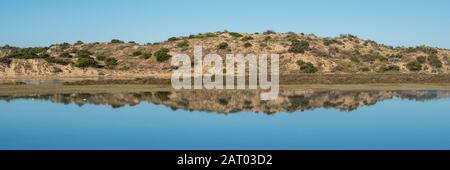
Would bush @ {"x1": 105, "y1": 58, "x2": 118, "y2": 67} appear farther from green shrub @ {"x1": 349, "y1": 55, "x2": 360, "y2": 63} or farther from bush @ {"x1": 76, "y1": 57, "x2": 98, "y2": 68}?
green shrub @ {"x1": 349, "y1": 55, "x2": 360, "y2": 63}

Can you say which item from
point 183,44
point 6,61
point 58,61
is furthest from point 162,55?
point 6,61

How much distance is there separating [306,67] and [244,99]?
1100 inches

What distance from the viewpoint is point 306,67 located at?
184 feet

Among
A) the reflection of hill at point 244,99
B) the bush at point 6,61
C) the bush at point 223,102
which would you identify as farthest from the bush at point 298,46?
the bush at point 223,102

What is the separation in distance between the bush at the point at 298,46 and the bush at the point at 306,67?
13.4 feet

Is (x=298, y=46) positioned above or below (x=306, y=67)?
above

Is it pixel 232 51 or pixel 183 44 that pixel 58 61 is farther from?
pixel 232 51

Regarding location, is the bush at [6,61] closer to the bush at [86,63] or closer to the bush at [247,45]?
the bush at [86,63]

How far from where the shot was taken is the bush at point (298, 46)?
61.9m

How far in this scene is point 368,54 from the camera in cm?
6475

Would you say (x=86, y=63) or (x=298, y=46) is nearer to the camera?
(x=86, y=63)
